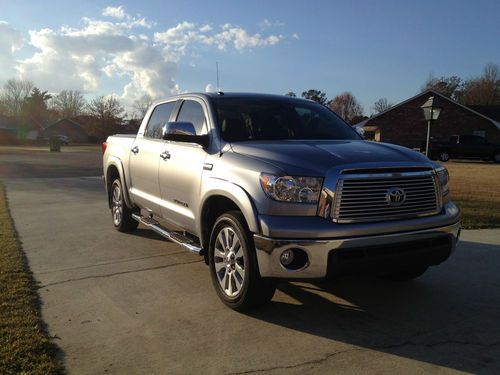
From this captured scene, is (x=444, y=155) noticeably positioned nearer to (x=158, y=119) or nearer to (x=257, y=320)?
(x=158, y=119)

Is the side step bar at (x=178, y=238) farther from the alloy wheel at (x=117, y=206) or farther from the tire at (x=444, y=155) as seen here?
the tire at (x=444, y=155)

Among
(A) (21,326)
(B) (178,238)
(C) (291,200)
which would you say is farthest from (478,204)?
(A) (21,326)

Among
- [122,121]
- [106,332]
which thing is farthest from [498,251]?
[122,121]

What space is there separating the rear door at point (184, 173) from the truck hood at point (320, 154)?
1.92ft

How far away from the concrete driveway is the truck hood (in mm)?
1322

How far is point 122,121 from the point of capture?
78.6 m

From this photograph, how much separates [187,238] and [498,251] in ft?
14.0

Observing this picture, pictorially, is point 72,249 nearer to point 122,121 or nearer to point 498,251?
point 498,251

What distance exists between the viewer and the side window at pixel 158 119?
6.09 meters

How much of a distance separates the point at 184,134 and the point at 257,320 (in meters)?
1.91

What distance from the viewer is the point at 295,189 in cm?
371

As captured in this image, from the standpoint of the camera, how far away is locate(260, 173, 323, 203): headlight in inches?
145

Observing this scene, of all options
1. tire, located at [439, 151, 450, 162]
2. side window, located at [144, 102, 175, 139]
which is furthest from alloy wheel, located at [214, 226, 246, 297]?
tire, located at [439, 151, 450, 162]

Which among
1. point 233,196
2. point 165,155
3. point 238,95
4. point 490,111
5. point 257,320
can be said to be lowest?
point 257,320
